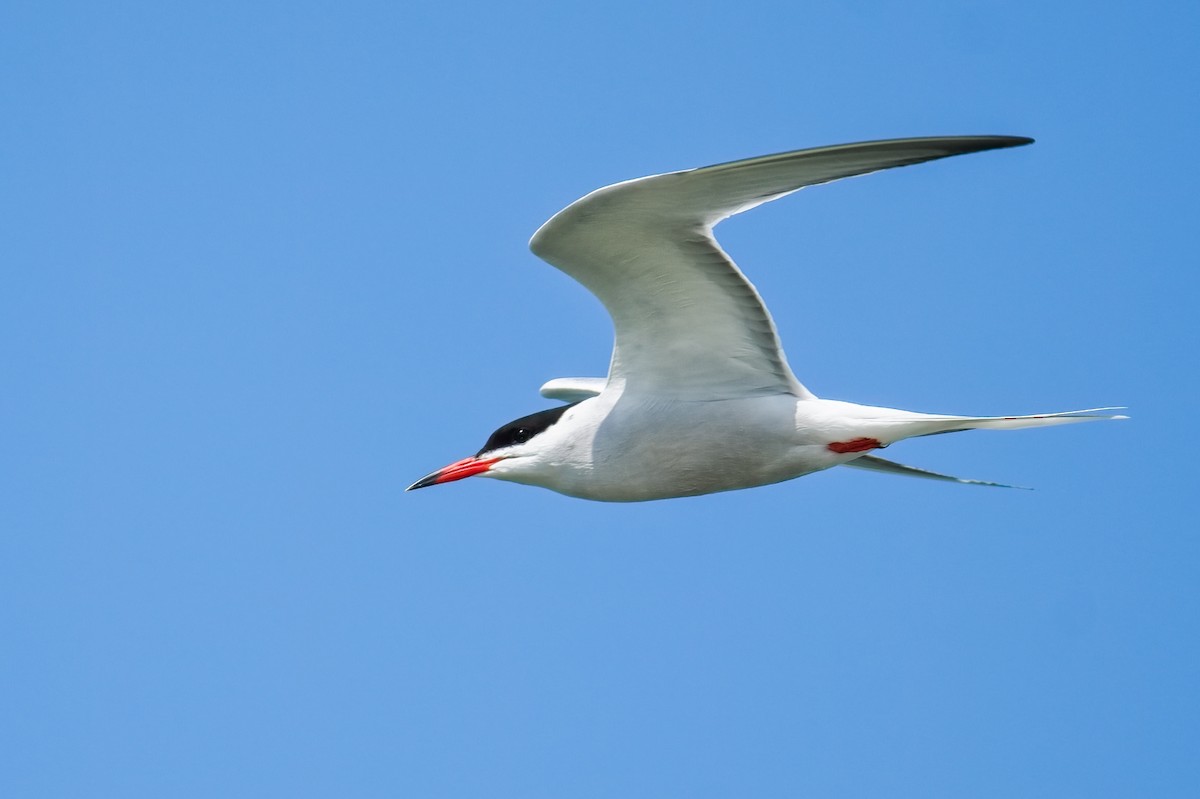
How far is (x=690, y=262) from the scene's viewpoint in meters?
5.95

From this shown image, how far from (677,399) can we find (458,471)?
1374 millimetres

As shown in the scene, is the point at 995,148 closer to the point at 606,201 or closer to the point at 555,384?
the point at 606,201

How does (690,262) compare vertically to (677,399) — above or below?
above

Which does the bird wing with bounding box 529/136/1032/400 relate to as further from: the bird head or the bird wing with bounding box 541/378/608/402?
the bird wing with bounding box 541/378/608/402

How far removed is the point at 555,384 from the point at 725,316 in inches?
92.5

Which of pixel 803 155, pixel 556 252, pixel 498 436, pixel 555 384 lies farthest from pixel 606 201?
pixel 555 384

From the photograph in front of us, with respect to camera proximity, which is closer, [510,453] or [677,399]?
[677,399]

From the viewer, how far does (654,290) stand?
614 cm

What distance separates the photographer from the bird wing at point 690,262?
507 centimetres

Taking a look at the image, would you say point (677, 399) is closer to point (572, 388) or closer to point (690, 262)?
point (690, 262)

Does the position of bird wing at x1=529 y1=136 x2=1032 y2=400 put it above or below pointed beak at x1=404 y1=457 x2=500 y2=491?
above

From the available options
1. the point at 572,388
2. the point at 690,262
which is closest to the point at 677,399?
the point at 690,262

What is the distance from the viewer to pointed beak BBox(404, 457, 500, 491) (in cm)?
697

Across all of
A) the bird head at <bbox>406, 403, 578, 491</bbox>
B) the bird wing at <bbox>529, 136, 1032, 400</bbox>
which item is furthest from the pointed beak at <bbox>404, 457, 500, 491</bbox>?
the bird wing at <bbox>529, 136, 1032, 400</bbox>
